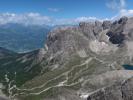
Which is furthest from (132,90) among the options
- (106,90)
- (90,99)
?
(90,99)

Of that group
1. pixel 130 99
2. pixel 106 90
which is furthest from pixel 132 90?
pixel 106 90

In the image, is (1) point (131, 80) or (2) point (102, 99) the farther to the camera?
(2) point (102, 99)

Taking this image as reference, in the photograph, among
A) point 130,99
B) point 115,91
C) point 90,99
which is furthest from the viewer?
point 90,99

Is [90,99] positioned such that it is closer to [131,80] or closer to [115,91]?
[115,91]

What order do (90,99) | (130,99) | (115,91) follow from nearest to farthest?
(130,99)
(115,91)
(90,99)

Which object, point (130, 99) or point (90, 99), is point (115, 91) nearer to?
point (130, 99)

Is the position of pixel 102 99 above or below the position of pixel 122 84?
below

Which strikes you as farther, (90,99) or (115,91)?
(90,99)

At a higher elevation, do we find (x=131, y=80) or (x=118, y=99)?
(x=131, y=80)
